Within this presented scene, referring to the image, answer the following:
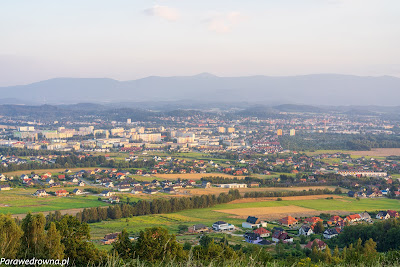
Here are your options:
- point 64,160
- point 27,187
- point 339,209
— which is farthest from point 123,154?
point 339,209

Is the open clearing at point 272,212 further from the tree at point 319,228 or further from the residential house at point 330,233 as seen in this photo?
the residential house at point 330,233

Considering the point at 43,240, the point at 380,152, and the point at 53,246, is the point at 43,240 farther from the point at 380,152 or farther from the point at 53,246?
the point at 380,152

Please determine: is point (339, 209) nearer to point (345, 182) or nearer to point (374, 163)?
point (345, 182)

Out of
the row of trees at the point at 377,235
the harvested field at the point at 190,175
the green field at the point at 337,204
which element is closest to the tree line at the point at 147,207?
the green field at the point at 337,204

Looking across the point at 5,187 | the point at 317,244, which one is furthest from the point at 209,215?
the point at 5,187

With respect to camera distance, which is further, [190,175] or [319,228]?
[190,175]

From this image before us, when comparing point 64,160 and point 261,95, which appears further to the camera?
point 261,95
